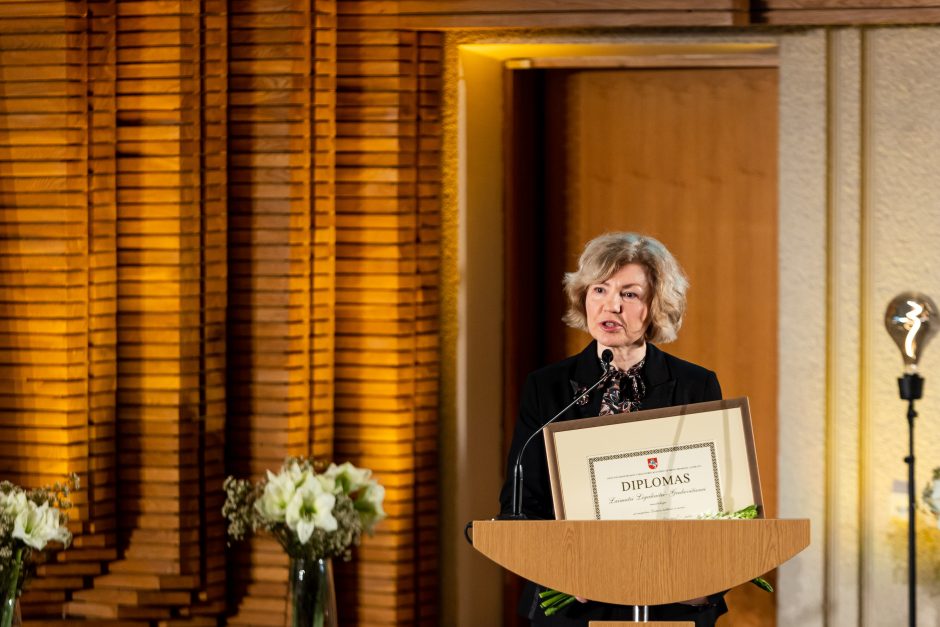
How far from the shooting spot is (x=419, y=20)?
508 centimetres

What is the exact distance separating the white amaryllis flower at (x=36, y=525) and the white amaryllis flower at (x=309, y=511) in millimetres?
711

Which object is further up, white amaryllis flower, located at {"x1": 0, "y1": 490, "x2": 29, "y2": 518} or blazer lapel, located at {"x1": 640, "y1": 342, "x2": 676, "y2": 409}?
blazer lapel, located at {"x1": 640, "y1": 342, "x2": 676, "y2": 409}

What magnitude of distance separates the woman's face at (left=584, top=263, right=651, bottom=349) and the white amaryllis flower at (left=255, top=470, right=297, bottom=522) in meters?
1.42

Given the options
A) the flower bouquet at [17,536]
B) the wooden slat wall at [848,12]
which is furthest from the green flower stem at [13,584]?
the wooden slat wall at [848,12]

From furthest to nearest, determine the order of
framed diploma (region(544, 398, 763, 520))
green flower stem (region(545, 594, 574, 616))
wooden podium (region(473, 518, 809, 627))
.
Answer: green flower stem (region(545, 594, 574, 616)) < framed diploma (region(544, 398, 763, 520)) < wooden podium (region(473, 518, 809, 627))

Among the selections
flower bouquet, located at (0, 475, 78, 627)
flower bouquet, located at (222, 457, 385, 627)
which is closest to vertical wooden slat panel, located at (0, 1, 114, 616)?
flower bouquet, located at (0, 475, 78, 627)

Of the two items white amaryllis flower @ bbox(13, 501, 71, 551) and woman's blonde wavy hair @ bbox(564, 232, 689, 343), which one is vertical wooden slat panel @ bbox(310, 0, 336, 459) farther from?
woman's blonde wavy hair @ bbox(564, 232, 689, 343)

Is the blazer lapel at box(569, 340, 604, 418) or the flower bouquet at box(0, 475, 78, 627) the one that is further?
the flower bouquet at box(0, 475, 78, 627)

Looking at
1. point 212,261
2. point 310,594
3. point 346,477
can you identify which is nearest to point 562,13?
point 212,261

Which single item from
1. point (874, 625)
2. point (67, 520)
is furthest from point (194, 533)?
point (874, 625)

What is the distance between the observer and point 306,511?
4301 millimetres

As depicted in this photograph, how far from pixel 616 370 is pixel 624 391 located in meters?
0.06

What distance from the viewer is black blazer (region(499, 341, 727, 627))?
331cm

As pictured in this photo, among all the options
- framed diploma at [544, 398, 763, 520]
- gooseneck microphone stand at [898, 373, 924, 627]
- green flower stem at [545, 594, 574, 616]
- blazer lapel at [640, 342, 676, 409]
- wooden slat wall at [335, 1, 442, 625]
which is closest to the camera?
framed diploma at [544, 398, 763, 520]
